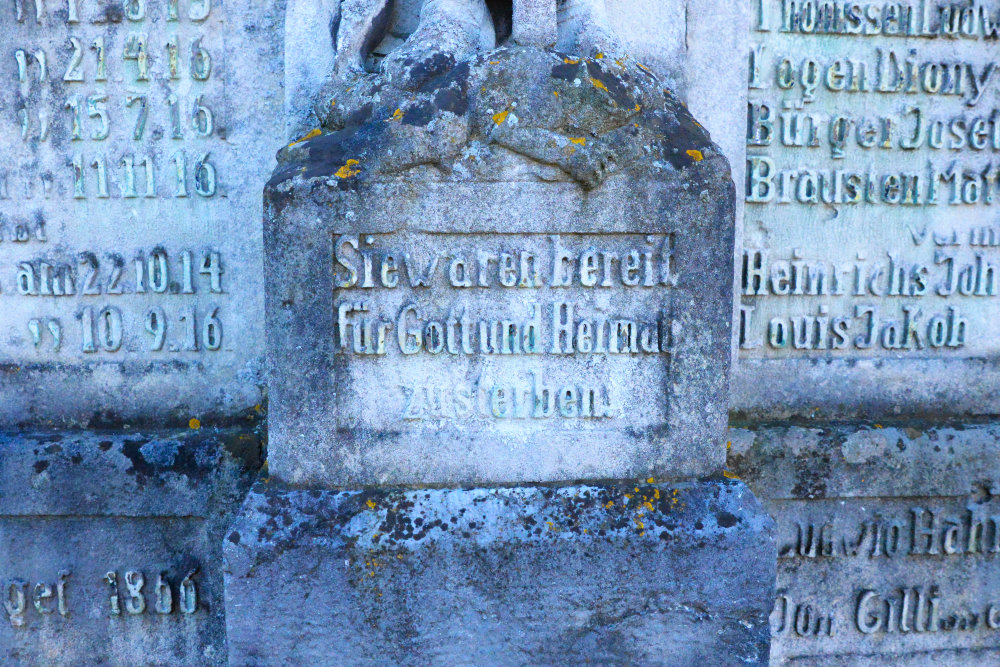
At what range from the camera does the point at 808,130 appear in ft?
9.42

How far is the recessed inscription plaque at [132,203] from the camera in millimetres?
2713

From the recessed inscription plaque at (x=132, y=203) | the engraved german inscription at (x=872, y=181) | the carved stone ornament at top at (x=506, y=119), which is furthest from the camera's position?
the engraved german inscription at (x=872, y=181)

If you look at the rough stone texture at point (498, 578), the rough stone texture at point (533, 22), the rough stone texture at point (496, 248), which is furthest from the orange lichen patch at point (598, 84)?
the rough stone texture at point (498, 578)

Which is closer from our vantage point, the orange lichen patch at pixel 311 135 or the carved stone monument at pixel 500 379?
the carved stone monument at pixel 500 379

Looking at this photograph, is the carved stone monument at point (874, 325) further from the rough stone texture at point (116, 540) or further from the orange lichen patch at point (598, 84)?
the rough stone texture at point (116, 540)

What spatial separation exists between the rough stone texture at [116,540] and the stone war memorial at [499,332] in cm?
1

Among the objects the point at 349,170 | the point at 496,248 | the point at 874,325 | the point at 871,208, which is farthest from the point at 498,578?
the point at 871,208

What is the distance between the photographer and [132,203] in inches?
110

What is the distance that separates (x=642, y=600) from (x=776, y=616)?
1.13m

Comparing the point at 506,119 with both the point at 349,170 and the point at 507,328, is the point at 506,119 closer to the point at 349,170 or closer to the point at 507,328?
the point at 349,170

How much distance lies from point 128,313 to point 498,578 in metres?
1.61

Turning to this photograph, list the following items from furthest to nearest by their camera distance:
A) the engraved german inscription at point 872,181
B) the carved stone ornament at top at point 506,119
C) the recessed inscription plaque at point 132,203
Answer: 1. the engraved german inscription at point 872,181
2. the recessed inscription plaque at point 132,203
3. the carved stone ornament at top at point 506,119

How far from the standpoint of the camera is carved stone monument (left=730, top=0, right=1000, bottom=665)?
9.39 ft

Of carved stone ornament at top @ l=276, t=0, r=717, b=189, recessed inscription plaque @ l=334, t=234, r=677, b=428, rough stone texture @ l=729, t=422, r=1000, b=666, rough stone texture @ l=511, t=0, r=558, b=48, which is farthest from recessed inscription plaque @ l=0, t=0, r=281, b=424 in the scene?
rough stone texture @ l=729, t=422, r=1000, b=666
